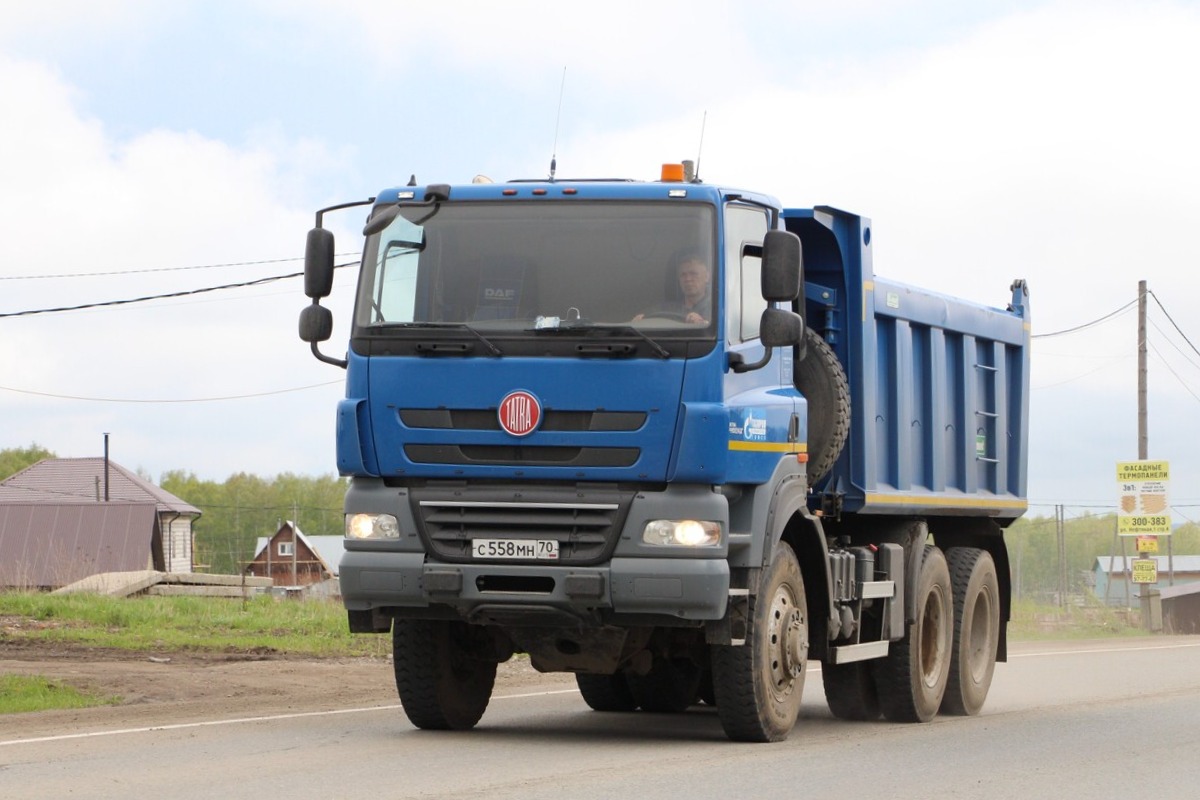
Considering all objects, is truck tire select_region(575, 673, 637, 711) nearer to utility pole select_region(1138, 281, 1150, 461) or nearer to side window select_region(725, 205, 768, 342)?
side window select_region(725, 205, 768, 342)

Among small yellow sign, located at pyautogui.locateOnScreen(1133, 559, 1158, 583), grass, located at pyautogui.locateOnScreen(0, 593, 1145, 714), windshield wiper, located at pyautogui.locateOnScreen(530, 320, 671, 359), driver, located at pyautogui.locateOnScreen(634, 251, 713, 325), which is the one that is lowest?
grass, located at pyautogui.locateOnScreen(0, 593, 1145, 714)

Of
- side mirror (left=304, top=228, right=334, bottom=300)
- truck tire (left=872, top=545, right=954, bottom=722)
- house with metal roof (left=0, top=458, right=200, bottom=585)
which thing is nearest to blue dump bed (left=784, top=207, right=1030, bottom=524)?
truck tire (left=872, top=545, right=954, bottom=722)

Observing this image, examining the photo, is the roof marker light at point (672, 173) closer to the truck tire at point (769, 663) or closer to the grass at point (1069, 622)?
the truck tire at point (769, 663)

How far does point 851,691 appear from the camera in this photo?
520 inches

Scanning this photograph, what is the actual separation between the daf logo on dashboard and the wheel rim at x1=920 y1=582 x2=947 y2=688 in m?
5.08

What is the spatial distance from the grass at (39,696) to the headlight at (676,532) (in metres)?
5.66

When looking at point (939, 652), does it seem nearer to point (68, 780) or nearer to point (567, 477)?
point (567, 477)

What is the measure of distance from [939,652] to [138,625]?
37.5 ft

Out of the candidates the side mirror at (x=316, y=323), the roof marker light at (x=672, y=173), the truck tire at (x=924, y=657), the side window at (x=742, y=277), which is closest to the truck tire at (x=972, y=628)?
the truck tire at (x=924, y=657)

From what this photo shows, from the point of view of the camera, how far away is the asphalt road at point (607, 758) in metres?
7.99

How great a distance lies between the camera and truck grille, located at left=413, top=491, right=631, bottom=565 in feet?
31.3

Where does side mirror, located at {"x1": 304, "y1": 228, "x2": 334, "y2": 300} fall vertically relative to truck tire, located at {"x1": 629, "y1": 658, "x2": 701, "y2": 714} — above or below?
above

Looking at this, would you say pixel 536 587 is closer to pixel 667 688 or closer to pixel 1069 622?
pixel 667 688

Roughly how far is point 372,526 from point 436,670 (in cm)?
137
